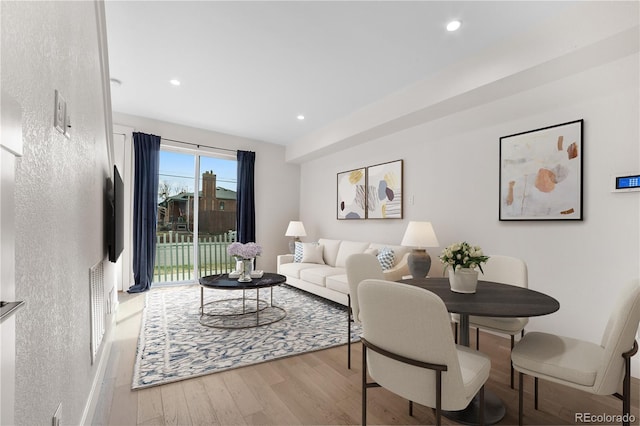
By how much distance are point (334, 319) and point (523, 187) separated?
8.12 feet

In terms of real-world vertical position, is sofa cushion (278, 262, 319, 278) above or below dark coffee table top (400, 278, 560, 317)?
below

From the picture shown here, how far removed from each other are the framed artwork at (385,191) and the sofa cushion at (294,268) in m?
1.27

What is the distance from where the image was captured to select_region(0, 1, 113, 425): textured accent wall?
773 mm

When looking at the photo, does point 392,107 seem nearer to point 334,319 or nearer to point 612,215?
point 612,215

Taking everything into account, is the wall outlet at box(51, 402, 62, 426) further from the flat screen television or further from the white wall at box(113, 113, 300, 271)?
the white wall at box(113, 113, 300, 271)

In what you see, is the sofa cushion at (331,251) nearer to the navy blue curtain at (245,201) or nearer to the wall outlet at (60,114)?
the navy blue curtain at (245,201)

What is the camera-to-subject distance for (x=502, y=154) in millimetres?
3271

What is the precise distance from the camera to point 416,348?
131 centimetres

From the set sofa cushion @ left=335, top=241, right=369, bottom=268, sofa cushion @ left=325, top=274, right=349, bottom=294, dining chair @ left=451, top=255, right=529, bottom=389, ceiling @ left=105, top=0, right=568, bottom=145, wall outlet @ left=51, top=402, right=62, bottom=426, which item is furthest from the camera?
sofa cushion @ left=335, top=241, right=369, bottom=268

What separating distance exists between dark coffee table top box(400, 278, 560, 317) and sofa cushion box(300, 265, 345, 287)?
88.3 inches

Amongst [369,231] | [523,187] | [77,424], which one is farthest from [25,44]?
[369,231]

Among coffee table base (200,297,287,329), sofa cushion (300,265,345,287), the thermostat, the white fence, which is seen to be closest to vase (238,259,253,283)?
coffee table base (200,297,287,329)

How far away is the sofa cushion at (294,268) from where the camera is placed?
192 inches

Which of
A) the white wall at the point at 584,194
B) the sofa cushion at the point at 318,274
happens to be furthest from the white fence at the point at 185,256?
the white wall at the point at 584,194
